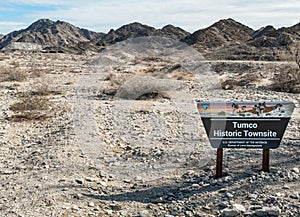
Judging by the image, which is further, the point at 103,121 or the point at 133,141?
the point at 103,121

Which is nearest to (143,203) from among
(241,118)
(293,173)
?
(241,118)

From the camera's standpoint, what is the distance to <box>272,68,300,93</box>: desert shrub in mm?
17094

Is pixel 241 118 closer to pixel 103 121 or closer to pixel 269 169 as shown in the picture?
pixel 269 169

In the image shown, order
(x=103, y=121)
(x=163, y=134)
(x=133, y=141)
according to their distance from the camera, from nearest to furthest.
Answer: (x=133, y=141) → (x=163, y=134) → (x=103, y=121)

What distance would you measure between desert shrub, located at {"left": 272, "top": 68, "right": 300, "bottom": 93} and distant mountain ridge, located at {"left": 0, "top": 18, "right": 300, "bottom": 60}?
11726 millimetres

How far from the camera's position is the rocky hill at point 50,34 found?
14212 cm

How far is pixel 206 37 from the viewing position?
77500 mm

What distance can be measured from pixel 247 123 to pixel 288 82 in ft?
40.6

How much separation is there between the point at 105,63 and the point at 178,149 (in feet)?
98.6

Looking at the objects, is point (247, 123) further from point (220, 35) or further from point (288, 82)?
point (220, 35)

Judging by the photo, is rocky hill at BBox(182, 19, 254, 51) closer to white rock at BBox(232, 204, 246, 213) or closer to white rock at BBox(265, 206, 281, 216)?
white rock at BBox(232, 204, 246, 213)

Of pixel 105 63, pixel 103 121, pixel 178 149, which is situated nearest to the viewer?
pixel 178 149

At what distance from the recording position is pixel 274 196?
5.42 m

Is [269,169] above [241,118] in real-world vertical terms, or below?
below
